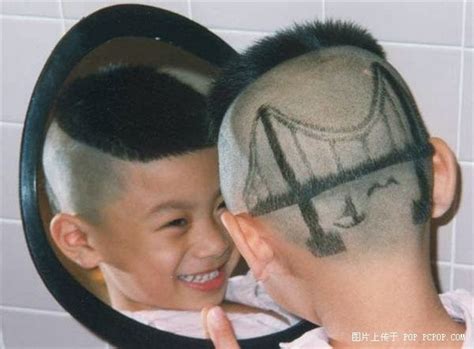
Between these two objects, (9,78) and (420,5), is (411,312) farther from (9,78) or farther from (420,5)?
(9,78)

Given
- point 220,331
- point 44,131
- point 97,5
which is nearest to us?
point 220,331

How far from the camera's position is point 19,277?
158 centimetres

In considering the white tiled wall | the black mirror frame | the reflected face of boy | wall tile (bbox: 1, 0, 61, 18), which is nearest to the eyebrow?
the reflected face of boy

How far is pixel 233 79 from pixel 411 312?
0.33 meters

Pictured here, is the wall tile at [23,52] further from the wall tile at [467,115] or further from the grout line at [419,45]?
the wall tile at [467,115]

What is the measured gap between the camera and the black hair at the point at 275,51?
42.2 inches

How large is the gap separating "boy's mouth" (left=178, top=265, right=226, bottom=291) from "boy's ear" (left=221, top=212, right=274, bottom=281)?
0.72ft

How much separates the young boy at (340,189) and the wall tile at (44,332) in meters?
0.61

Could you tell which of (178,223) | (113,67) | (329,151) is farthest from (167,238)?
(329,151)

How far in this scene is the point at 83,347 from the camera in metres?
1.60

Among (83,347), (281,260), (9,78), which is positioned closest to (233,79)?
(281,260)

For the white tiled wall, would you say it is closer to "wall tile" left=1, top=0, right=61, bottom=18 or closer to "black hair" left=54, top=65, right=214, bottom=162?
"wall tile" left=1, top=0, right=61, bottom=18

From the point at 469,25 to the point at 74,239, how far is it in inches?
23.6

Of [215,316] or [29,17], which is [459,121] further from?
[29,17]
